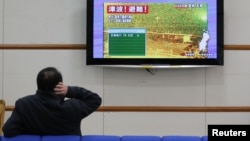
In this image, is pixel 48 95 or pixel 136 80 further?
pixel 136 80

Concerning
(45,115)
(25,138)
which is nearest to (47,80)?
(45,115)

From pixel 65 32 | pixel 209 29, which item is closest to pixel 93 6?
pixel 65 32

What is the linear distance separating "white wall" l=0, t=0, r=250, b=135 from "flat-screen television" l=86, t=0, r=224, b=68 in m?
0.21

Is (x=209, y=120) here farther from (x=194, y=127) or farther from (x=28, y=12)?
(x=28, y=12)

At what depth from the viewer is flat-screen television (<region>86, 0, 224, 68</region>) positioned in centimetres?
450

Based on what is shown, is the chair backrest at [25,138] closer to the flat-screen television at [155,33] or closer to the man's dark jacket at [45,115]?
the man's dark jacket at [45,115]

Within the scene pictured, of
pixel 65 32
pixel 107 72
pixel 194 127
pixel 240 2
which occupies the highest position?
pixel 240 2

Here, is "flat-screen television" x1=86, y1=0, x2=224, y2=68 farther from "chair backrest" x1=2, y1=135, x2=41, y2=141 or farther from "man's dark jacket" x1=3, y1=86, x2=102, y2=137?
"chair backrest" x1=2, y1=135, x2=41, y2=141

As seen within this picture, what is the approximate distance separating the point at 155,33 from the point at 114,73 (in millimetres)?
639

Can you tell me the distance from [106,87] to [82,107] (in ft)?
6.22

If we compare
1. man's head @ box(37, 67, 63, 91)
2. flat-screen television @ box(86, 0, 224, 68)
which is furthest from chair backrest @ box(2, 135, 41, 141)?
flat-screen television @ box(86, 0, 224, 68)

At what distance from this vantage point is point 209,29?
4.50 meters

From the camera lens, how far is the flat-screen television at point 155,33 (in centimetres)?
450

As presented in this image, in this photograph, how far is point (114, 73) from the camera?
4.70 m
